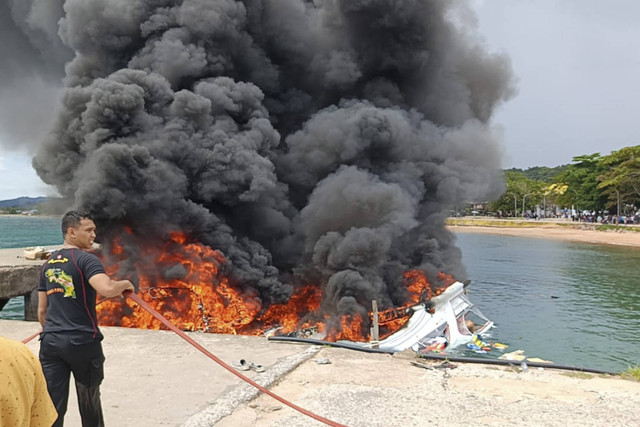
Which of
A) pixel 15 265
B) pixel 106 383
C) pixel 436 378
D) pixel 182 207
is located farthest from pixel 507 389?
pixel 15 265

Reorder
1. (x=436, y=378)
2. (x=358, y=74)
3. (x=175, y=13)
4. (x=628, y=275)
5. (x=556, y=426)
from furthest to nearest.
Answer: (x=628, y=275)
(x=358, y=74)
(x=175, y=13)
(x=436, y=378)
(x=556, y=426)

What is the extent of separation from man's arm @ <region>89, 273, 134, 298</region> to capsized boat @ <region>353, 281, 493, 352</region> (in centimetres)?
894

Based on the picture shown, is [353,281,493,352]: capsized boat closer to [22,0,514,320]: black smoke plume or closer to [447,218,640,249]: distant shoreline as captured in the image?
[22,0,514,320]: black smoke plume

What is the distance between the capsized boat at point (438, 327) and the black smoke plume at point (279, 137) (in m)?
1.55

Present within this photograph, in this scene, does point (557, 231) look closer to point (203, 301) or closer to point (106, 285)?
point (203, 301)

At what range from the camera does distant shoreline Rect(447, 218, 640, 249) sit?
55341 mm

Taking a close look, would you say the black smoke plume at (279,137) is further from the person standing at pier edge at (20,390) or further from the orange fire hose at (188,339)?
the person standing at pier edge at (20,390)

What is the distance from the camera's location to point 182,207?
14633mm

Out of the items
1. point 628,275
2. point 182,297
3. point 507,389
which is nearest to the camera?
point 507,389

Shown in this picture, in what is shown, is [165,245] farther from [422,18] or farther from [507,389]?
[422,18]

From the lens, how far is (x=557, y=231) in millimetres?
68250

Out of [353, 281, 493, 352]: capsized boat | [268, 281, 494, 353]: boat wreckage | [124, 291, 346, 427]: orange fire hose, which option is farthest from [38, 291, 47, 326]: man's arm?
[353, 281, 493, 352]: capsized boat

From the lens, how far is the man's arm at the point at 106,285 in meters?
3.58

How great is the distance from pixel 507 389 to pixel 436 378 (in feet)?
2.74
